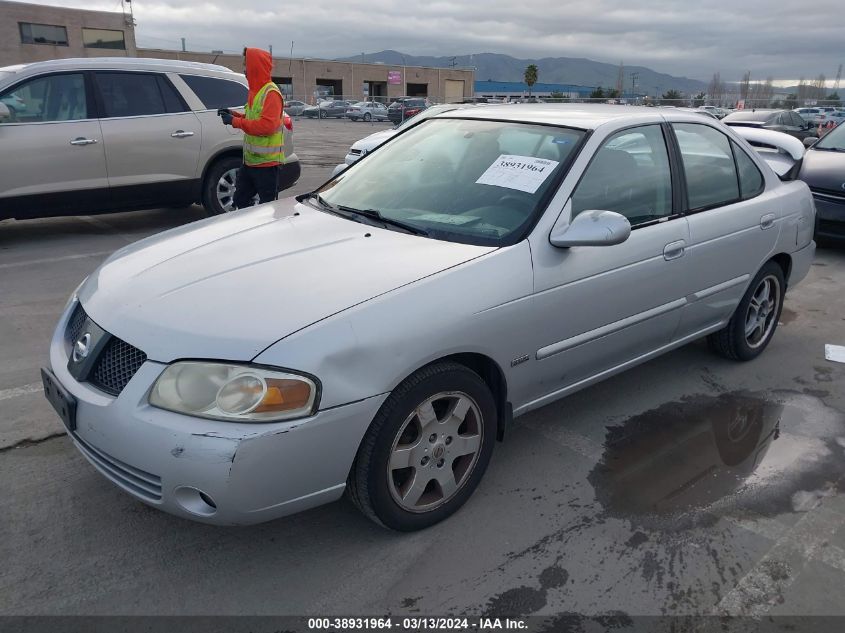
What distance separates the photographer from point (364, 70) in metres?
75.8

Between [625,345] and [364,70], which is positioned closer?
[625,345]

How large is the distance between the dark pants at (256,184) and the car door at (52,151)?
1766 millimetres

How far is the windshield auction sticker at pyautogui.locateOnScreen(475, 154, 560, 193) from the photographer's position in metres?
3.18

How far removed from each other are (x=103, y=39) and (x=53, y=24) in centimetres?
378

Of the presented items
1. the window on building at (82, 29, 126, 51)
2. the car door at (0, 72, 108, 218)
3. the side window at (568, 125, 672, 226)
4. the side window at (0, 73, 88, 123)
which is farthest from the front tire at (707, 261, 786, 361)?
the window on building at (82, 29, 126, 51)

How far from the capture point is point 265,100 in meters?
6.07

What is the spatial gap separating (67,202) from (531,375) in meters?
5.99

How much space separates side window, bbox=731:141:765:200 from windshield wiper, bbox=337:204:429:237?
2.30 m

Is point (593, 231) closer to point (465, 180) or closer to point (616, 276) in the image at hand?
point (616, 276)

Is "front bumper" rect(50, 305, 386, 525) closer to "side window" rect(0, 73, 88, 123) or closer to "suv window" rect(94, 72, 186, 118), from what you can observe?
"side window" rect(0, 73, 88, 123)

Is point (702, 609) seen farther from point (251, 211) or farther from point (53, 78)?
point (53, 78)

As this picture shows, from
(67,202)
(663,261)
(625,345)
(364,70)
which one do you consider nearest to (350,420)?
(625,345)

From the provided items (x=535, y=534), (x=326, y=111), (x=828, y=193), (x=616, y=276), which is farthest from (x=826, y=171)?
(x=326, y=111)

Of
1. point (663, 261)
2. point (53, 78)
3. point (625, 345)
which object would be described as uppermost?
point (53, 78)
